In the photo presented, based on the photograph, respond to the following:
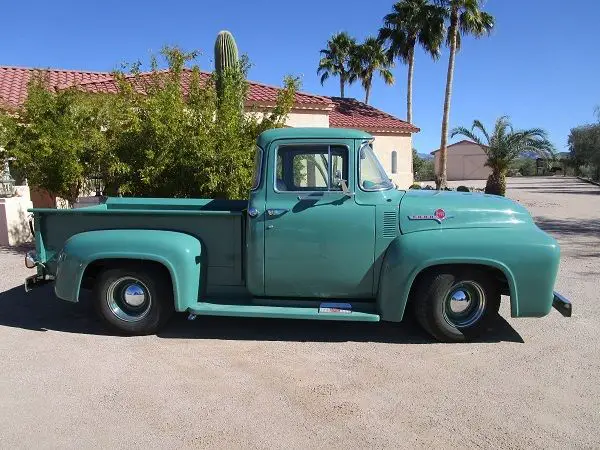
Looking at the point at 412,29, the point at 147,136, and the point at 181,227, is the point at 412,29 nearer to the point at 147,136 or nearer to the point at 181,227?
the point at 147,136

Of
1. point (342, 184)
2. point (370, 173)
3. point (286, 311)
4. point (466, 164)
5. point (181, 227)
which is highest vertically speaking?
point (466, 164)

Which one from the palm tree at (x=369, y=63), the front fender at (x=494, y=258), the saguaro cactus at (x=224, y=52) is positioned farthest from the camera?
the palm tree at (x=369, y=63)

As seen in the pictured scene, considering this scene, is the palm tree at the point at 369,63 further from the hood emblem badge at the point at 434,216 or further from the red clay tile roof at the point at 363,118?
the hood emblem badge at the point at 434,216

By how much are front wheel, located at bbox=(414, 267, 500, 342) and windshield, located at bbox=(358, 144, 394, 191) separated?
0.95 meters

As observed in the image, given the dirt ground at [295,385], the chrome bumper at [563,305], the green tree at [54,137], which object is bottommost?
the dirt ground at [295,385]

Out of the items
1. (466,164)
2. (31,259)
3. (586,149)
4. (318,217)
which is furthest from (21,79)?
(466,164)

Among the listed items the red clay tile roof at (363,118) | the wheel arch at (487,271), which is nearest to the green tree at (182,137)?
the wheel arch at (487,271)

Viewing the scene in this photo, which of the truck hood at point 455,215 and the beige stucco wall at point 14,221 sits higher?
the truck hood at point 455,215

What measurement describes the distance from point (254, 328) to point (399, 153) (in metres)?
21.0

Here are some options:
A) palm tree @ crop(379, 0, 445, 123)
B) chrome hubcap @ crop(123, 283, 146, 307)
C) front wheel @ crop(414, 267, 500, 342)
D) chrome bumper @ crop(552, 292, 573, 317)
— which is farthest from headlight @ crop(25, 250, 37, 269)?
palm tree @ crop(379, 0, 445, 123)

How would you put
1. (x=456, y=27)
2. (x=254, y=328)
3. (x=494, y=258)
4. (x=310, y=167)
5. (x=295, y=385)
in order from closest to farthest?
(x=295, y=385)
(x=494, y=258)
(x=310, y=167)
(x=254, y=328)
(x=456, y=27)

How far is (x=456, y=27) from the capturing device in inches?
911

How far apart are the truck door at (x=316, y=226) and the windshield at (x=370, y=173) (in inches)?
4.5

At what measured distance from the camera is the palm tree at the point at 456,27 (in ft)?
75.7
